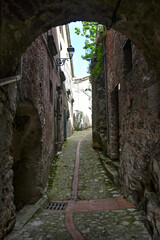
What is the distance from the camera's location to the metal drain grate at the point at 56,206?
12.8 feet

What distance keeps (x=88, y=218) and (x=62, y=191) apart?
167 cm

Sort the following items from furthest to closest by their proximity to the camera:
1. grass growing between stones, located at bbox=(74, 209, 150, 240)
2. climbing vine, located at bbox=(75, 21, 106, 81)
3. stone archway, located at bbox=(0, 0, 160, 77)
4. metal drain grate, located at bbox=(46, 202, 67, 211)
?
1. climbing vine, located at bbox=(75, 21, 106, 81)
2. metal drain grate, located at bbox=(46, 202, 67, 211)
3. grass growing between stones, located at bbox=(74, 209, 150, 240)
4. stone archway, located at bbox=(0, 0, 160, 77)

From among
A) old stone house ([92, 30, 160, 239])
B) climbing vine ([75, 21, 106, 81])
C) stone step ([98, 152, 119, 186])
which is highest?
climbing vine ([75, 21, 106, 81])

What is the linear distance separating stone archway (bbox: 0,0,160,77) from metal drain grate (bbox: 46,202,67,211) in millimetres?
3100

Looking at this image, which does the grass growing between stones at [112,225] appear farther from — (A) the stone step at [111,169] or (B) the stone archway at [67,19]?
(B) the stone archway at [67,19]

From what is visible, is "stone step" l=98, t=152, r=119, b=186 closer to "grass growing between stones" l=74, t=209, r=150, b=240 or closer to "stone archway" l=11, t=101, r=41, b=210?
"grass growing between stones" l=74, t=209, r=150, b=240

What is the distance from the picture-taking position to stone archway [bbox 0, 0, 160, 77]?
5.66ft

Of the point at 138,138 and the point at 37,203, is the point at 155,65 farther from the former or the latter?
the point at 37,203

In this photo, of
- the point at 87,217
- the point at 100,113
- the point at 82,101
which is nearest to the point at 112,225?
the point at 87,217

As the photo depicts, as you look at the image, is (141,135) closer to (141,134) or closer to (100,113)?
(141,134)

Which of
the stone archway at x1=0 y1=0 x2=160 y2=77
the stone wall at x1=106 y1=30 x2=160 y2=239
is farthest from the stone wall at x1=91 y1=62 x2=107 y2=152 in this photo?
the stone archway at x1=0 y1=0 x2=160 y2=77

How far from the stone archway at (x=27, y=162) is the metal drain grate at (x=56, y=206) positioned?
0.38 metres

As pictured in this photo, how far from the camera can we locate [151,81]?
2.65m

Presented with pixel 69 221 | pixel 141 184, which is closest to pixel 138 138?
pixel 141 184
